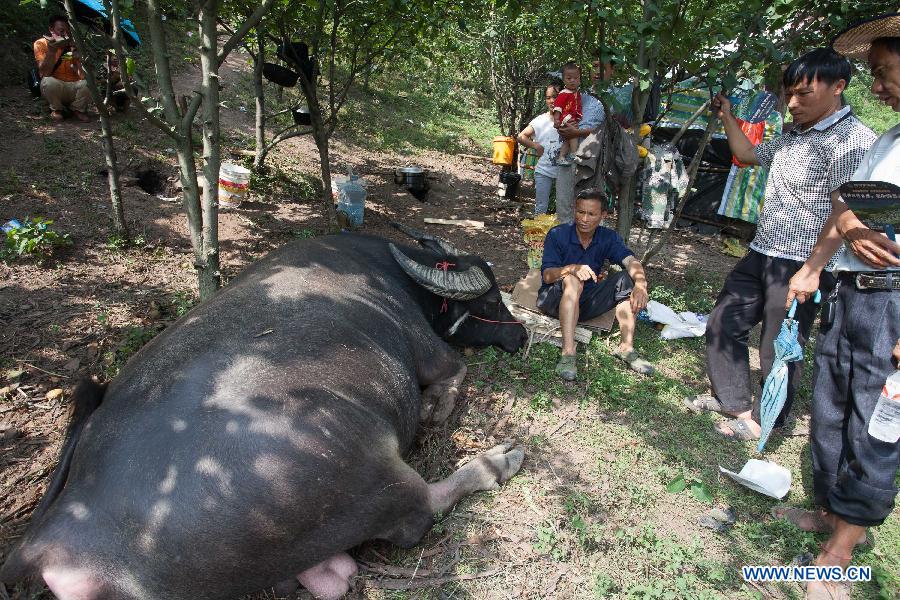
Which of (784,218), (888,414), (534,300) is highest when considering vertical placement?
(784,218)

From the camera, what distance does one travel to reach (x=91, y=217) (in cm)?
557

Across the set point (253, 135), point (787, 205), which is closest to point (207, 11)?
point (787, 205)

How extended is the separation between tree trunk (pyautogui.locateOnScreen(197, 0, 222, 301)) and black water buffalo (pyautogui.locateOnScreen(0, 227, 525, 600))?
0.83 meters

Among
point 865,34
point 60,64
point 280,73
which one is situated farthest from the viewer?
point 60,64

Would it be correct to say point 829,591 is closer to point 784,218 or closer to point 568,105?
point 784,218

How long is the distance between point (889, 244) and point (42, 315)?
5.21m

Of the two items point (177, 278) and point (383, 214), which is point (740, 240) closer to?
point (383, 214)

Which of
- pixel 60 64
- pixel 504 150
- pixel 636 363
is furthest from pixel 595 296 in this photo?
pixel 60 64

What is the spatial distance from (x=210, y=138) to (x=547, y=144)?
4.37 metres

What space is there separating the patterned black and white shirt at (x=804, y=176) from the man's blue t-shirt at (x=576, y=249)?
112 centimetres

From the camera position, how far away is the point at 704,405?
148 inches

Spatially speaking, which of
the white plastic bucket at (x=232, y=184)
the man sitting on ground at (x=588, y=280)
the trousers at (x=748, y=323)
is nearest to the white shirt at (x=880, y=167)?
the trousers at (x=748, y=323)

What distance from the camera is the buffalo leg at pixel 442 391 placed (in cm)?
354

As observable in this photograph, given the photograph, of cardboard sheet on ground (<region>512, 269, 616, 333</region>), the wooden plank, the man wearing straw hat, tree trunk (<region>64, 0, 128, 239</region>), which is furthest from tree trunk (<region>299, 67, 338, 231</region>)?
the man wearing straw hat
